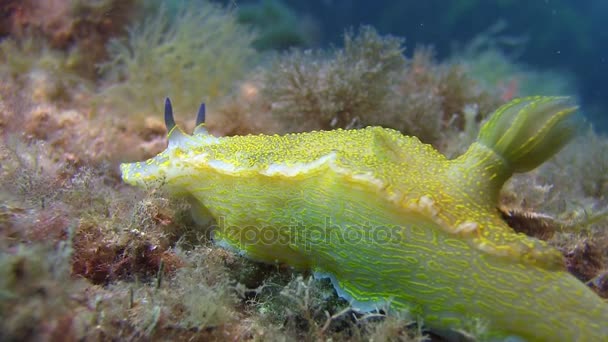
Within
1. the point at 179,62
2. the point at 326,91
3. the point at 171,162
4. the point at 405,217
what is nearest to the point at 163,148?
the point at 179,62

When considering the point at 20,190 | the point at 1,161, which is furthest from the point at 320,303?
the point at 1,161

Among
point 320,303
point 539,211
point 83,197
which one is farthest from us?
point 539,211

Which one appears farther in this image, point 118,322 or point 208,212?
point 208,212

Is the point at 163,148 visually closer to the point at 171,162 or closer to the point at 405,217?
the point at 171,162

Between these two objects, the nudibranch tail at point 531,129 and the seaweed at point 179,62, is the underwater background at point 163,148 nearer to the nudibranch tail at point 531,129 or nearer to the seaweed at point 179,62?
the seaweed at point 179,62

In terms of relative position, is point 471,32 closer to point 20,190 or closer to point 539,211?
point 539,211

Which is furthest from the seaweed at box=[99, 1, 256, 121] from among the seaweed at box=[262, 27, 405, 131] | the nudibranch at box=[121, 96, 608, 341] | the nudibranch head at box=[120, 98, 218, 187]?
the nudibranch at box=[121, 96, 608, 341]

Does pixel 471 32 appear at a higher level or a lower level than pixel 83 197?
→ higher

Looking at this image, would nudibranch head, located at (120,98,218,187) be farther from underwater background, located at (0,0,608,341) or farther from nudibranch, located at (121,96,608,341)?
underwater background, located at (0,0,608,341)
